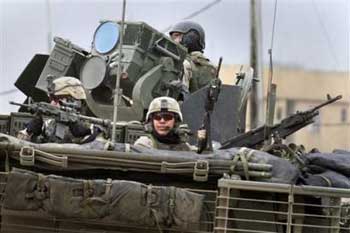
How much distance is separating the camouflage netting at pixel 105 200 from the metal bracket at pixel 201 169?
105 millimetres

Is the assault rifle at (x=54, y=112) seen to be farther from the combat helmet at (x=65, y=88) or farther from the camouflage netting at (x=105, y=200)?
the camouflage netting at (x=105, y=200)

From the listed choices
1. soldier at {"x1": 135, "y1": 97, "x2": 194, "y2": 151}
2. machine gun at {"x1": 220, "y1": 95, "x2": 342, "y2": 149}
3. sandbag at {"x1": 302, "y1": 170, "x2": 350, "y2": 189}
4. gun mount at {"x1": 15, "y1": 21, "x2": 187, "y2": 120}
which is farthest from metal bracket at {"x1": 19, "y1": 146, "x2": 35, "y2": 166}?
gun mount at {"x1": 15, "y1": 21, "x2": 187, "y2": 120}

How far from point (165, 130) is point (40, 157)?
3.16 feet

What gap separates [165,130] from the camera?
Answer: 5.96 m

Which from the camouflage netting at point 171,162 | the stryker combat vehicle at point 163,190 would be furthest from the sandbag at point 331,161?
the camouflage netting at point 171,162

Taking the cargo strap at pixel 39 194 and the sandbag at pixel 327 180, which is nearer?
the cargo strap at pixel 39 194

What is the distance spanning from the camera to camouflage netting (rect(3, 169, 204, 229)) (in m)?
5.09

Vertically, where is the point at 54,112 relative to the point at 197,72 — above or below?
below

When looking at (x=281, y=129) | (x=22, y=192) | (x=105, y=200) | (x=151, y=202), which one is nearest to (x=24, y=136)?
(x=22, y=192)

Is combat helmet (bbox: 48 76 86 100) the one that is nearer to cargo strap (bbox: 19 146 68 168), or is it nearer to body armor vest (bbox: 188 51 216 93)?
body armor vest (bbox: 188 51 216 93)

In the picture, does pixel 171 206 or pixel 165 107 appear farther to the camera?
pixel 165 107

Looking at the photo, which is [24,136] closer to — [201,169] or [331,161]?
[201,169]

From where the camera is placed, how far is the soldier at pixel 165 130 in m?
5.95

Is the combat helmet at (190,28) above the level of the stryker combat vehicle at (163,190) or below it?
above
